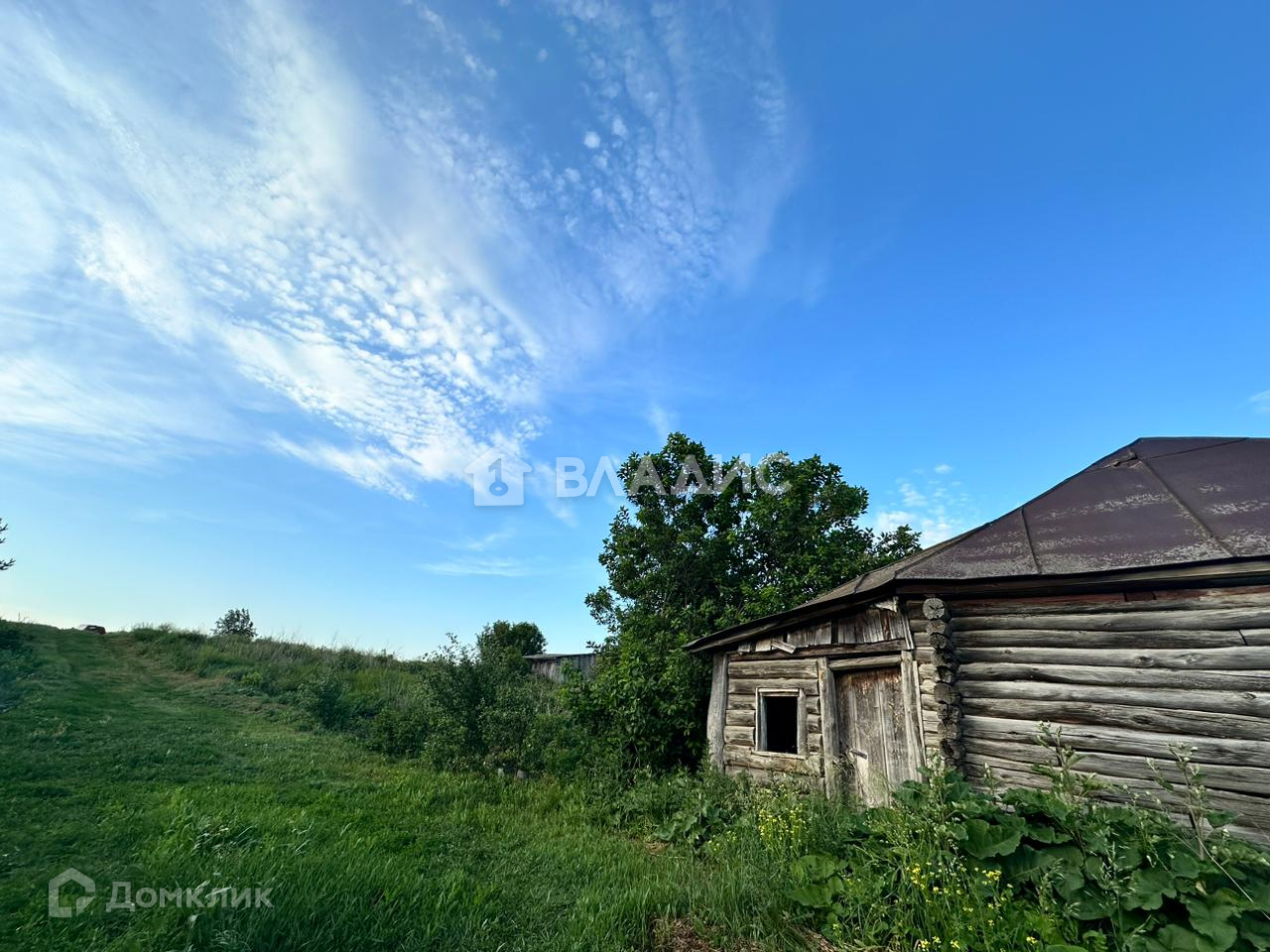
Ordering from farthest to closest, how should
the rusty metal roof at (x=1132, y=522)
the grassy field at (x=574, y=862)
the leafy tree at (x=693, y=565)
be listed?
the leafy tree at (x=693, y=565)
the rusty metal roof at (x=1132, y=522)
the grassy field at (x=574, y=862)

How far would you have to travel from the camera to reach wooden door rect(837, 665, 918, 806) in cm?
680

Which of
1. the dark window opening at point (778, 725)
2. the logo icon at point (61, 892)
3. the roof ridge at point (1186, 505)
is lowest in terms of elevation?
the logo icon at point (61, 892)

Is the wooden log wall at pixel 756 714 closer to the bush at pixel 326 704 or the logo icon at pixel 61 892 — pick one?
the logo icon at pixel 61 892

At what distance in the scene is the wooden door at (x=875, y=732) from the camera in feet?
22.3

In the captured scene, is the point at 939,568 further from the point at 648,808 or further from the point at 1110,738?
the point at 648,808

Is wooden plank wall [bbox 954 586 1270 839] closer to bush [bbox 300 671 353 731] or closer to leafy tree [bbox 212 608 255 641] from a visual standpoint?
bush [bbox 300 671 353 731]

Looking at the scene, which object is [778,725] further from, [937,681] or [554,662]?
[554,662]

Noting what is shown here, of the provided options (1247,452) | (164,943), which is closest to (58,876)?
(164,943)

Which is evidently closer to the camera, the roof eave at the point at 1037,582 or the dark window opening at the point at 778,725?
the roof eave at the point at 1037,582

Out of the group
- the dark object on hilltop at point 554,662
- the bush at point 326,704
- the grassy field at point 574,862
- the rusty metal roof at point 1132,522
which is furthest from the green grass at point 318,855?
the dark object on hilltop at point 554,662

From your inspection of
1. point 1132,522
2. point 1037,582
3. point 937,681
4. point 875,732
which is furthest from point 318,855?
point 1132,522

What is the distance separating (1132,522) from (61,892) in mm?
10927

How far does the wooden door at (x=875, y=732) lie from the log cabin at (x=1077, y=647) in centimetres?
2

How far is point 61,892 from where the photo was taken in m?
3.97
